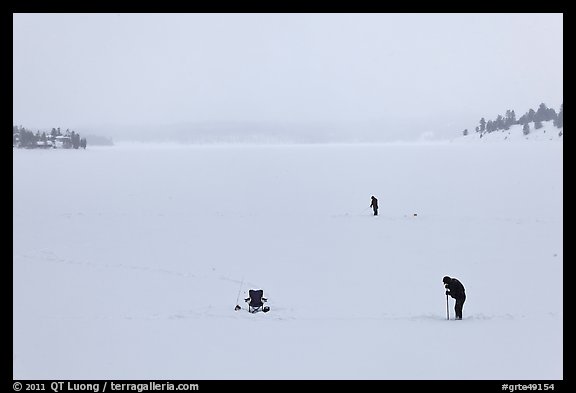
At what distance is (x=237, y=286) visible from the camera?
13.2 metres

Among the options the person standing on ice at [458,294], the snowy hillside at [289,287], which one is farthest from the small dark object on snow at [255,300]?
the person standing on ice at [458,294]

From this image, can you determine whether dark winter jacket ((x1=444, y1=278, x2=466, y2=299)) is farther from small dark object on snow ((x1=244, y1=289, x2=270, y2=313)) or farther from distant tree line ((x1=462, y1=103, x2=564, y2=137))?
distant tree line ((x1=462, y1=103, x2=564, y2=137))

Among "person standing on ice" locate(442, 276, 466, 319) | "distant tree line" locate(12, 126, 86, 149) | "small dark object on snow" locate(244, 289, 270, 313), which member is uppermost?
"distant tree line" locate(12, 126, 86, 149)

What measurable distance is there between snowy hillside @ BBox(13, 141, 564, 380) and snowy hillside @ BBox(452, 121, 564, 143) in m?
78.4

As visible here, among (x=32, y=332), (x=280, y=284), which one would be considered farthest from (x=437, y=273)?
(x=32, y=332)

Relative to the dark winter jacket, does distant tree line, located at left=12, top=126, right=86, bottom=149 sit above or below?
above

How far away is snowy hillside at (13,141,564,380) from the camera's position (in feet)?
27.1

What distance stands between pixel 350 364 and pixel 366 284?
516 cm

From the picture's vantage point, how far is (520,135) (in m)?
111

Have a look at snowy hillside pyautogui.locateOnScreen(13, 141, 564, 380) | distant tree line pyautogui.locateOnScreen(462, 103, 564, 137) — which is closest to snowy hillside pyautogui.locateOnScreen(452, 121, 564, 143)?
distant tree line pyautogui.locateOnScreen(462, 103, 564, 137)

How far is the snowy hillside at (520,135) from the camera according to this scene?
97.2 m

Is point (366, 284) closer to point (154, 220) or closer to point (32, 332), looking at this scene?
point (32, 332)

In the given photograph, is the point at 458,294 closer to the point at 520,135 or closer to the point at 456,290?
the point at 456,290

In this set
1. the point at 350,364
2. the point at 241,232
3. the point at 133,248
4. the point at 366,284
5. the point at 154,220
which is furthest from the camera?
the point at 154,220
